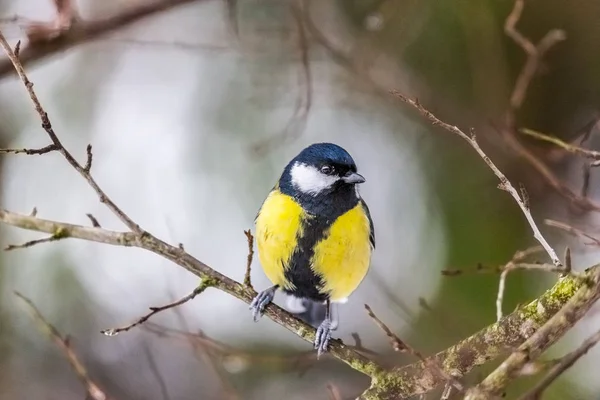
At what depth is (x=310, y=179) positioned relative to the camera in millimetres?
1829

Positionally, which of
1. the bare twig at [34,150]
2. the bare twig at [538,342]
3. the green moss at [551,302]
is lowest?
the bare twig at [538,342]

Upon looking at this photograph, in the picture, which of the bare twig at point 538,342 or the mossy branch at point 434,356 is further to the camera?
the mossy branch at point 434,356

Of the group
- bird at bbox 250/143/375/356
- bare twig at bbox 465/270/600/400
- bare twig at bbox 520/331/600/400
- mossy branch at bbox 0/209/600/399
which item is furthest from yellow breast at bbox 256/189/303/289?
bare twig at bbox 520/331/600/400

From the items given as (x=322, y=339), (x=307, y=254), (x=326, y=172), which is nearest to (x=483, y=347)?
(x=322, y=339)

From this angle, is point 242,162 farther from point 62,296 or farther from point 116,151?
point 62,296

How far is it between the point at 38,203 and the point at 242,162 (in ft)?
3.56

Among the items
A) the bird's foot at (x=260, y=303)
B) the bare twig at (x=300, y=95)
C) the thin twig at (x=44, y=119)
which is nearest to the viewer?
the thin twig at (x=44, y=119)

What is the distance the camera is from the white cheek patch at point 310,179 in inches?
71.1

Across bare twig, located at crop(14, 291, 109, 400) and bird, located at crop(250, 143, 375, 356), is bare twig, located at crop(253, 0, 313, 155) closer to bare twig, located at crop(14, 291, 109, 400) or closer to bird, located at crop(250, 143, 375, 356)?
bird, located at crop(250, 143, 375, 356)

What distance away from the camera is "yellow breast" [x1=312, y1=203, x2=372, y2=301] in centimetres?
175

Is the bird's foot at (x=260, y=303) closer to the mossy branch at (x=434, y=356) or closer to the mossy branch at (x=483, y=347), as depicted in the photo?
the mossy branch at (x=434, y=356)

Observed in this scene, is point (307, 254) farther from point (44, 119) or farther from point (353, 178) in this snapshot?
point (44, 119)

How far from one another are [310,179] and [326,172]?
50 mm

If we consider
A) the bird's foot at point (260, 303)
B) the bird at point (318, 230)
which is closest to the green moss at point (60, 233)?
the bird's foot at point (260, 303)
